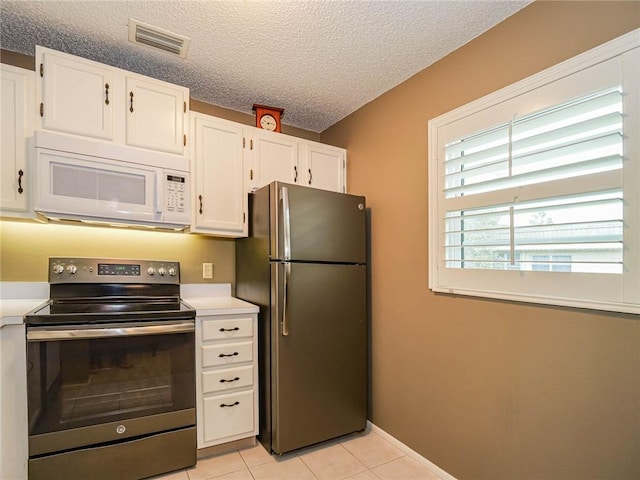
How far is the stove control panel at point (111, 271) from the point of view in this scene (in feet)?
6.91

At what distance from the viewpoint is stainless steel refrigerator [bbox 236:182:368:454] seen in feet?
6.88

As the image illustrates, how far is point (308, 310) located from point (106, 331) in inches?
43.8

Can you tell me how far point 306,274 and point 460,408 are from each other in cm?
116

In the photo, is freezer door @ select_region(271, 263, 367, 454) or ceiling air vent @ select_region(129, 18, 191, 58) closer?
ceiling air vent @ select_region(129, 18, 191, 58)

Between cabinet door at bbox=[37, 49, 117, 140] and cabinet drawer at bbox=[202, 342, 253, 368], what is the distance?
140 cm

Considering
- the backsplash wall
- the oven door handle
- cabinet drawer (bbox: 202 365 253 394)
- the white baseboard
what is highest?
the backsplash wall

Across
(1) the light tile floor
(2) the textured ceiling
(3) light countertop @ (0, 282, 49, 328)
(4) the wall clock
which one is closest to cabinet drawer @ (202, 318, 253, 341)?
(1) the light tile floor

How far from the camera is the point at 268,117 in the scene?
2648 mm

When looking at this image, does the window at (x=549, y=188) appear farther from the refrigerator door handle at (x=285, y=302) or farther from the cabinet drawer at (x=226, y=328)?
the cabinet drawer at (x=226, y=328)

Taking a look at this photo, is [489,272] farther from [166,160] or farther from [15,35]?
[15,35]

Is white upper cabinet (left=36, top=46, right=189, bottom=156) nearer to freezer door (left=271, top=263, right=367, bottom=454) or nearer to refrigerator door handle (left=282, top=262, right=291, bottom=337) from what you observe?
refrigerator door handle (left=282, top=262, right=291, bottom=337)

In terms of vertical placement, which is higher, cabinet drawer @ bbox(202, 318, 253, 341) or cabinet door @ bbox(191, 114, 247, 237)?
cabinet door @ bbox(191, 114, 247, 237)

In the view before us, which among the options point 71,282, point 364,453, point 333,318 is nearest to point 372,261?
point 333,318

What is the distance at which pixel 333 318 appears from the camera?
2275mm
